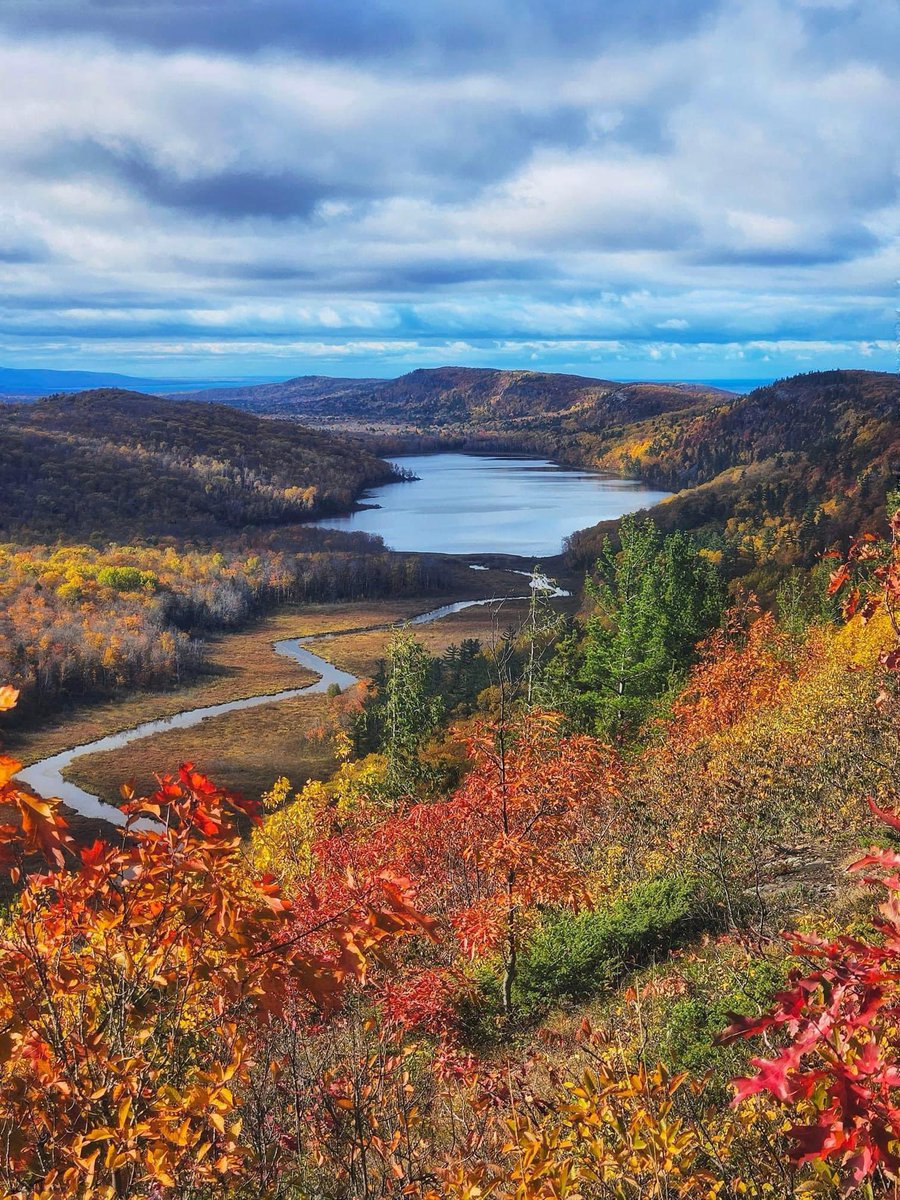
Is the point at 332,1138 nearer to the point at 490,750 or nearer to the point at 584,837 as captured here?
the point at 490,750

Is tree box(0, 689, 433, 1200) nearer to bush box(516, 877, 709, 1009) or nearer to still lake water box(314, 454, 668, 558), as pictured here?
bush box(516, 877, 709, 1009)

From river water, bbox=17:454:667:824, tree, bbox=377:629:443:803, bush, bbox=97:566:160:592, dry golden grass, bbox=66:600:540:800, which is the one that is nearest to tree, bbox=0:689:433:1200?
dry golden grass, bbox=66:600:540:800

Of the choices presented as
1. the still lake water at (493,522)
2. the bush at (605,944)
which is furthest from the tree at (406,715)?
the still lake water at (493,522)

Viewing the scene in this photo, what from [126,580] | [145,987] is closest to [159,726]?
[126,580]

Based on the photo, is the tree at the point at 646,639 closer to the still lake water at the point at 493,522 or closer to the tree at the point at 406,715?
the tree at the point at 406,715

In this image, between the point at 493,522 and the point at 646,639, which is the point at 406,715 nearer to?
the point at 646,639

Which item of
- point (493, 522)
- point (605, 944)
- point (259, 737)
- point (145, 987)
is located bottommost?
point (259, 737)
